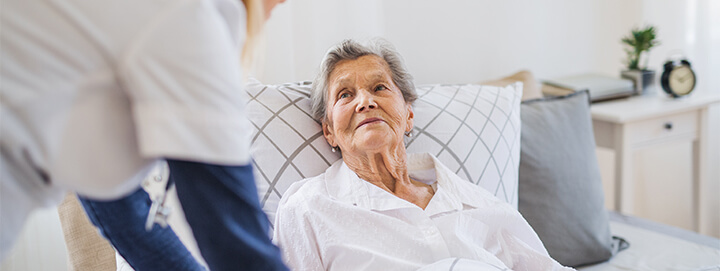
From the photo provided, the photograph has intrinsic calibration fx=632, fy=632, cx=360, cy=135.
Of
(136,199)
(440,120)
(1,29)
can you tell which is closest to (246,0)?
(1,29)

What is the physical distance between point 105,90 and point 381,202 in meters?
0.76

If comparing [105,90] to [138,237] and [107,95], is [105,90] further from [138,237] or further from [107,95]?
[138,237]

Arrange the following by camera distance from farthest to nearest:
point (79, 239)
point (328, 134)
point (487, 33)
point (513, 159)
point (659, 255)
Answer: point (487, 33) < point (659, 255) < point (513, 159) < point (328, 134) < point (79, 239)

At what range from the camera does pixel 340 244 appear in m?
1.25

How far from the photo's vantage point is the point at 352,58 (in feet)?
4.78

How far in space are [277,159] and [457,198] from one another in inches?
16.3

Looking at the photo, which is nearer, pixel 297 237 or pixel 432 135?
pixel 297 237

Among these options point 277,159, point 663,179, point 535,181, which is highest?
point 277,159

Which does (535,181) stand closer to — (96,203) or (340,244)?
(340,244)

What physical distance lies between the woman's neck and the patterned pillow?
9 cm

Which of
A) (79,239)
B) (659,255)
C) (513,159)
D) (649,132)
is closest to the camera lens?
(79,239)

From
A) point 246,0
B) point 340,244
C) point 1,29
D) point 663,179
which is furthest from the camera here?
point 663,179

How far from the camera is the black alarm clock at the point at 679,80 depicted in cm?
245

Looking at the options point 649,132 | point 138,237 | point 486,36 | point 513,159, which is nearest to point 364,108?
point 513,159
